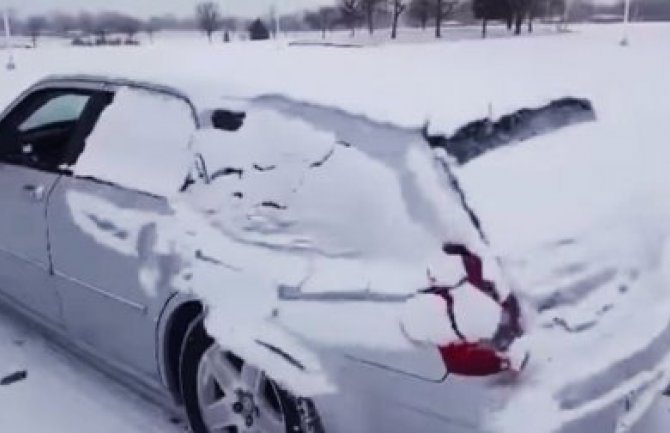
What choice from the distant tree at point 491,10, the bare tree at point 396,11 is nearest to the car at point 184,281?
the bare tree at point 396,11

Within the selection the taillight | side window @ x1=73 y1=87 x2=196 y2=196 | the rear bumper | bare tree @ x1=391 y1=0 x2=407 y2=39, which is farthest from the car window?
bare tree @ x1=391 y1=0 x2=407 y2=39

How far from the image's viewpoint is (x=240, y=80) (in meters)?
2.95

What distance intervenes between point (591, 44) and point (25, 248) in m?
26.6

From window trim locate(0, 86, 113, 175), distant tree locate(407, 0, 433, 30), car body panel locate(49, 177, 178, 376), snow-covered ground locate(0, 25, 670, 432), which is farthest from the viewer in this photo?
distant tree locate(407, 0, 433, 30)

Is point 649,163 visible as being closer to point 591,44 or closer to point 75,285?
point 75,285

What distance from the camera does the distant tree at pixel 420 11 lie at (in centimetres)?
2939

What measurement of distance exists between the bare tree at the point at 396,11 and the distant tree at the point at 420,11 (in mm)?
501

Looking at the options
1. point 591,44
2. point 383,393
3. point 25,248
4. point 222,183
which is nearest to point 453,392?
point 383,393

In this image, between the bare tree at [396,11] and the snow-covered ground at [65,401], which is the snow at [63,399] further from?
the bare tree at [396,11]

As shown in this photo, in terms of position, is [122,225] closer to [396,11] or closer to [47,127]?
[47,127]

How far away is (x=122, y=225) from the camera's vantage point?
9.80 feet

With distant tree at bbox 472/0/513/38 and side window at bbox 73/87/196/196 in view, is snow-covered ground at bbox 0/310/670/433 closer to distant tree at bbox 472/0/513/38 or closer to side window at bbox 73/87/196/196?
side window at bbox 73/87/196/196

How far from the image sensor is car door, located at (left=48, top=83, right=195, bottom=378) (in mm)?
2885

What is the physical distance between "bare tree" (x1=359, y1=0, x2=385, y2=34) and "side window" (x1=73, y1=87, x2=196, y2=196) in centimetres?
2402
